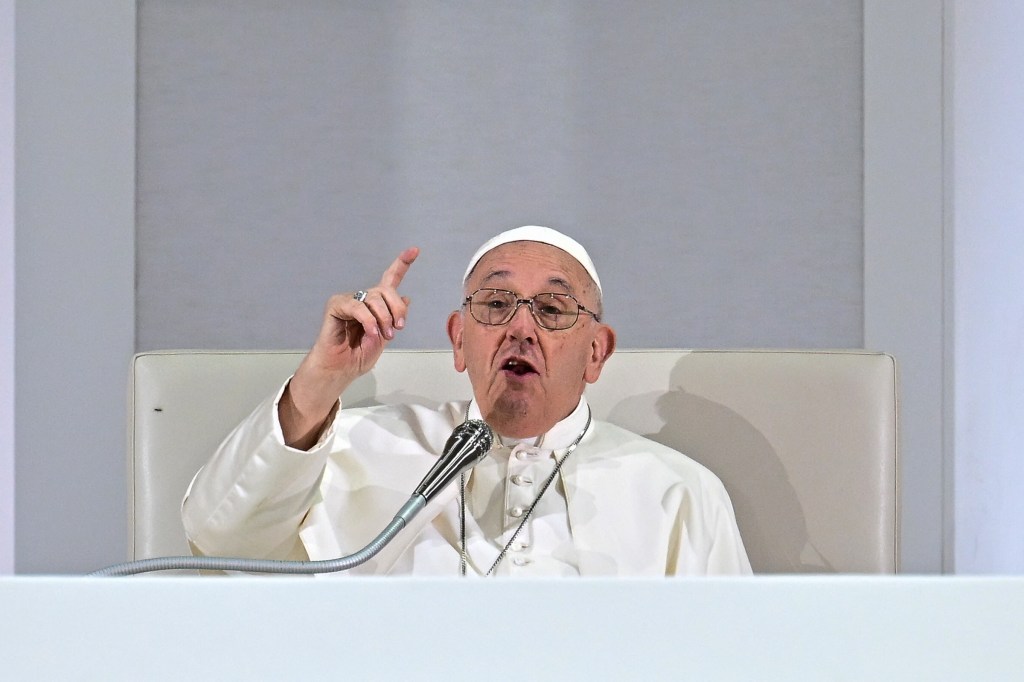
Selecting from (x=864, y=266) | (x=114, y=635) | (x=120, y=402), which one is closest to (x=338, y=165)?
(x=120, y=402)

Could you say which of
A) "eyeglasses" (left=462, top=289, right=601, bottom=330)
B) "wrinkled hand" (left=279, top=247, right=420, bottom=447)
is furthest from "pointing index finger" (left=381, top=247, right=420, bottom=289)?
"eyeglasses" (left=462, top=289, right=601, bottom=330)

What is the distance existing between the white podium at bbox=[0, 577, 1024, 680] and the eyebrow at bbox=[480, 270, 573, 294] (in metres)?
1.46

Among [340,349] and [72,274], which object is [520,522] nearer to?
[340,349]

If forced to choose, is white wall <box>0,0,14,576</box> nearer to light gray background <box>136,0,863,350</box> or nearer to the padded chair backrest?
light gray background <box>136,0,863,350</box>

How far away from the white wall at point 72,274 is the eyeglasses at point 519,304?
5.09 ft

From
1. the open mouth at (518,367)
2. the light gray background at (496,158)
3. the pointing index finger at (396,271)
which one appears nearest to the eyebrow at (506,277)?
the open mouth at (518,367)

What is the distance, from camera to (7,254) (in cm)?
293

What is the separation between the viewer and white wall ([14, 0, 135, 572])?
2959mm

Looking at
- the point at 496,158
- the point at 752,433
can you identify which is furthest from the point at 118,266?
the point at 752,433

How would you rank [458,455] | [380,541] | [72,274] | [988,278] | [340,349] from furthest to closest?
1. [72,274]
2. [988,278]
3. [340,349]
4. [458,455]
5. [380,541]

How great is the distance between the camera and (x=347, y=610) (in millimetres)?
411

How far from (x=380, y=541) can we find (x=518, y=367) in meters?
0.87

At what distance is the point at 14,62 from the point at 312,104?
0.82 meters

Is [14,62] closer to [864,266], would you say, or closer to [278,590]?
[864,266]
